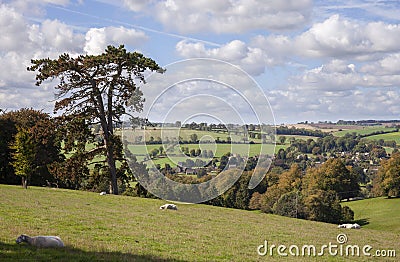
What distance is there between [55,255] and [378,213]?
7579 cm

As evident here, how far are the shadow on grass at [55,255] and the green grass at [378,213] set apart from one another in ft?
199

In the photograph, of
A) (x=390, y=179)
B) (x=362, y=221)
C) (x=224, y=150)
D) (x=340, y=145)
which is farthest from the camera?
(x=340, y=145)

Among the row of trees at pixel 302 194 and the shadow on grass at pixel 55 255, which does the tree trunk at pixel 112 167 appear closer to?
the row of trees at pixel 302 194

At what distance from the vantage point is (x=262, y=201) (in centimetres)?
8081

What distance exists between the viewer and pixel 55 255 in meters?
11.2

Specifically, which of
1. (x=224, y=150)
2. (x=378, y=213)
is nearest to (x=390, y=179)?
(x=378, y=213)

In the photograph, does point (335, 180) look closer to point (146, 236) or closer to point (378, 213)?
point (378, 213)

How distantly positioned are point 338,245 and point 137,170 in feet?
50.5

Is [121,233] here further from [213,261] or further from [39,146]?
[39,146]

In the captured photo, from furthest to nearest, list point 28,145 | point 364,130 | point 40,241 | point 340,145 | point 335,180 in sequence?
1. point 364,130
2. point 340,145
3. point 335,180
4. point 28,145
5. point 40,241

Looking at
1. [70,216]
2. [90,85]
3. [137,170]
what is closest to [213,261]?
[70,216]

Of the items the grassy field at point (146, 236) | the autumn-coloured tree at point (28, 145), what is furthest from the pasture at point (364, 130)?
the grassy field at point (146, 236)

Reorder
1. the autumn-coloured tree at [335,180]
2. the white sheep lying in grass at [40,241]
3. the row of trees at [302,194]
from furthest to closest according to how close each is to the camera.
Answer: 1. the autumn-coloured tree at [335,180]
2. the row of trees at [302,194]
3. the white sheep lying in grass at [40,241]

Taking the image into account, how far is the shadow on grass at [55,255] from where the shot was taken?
35.4 feet
